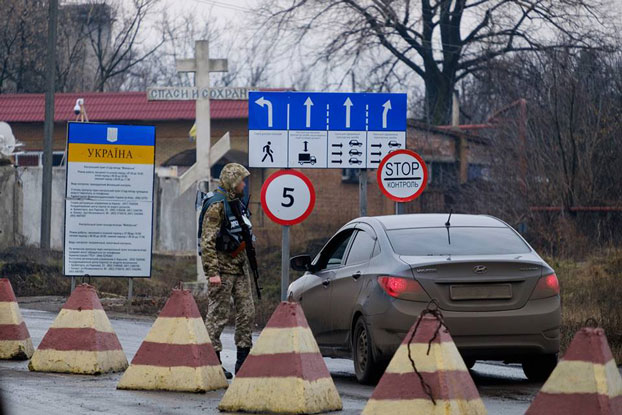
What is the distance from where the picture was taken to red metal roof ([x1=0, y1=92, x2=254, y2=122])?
41.5 m

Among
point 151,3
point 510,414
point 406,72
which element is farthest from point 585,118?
point 151,3

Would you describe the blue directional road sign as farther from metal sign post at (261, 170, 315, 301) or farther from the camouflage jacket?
the camouflage jacket

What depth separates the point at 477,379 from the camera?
11422 millimetres

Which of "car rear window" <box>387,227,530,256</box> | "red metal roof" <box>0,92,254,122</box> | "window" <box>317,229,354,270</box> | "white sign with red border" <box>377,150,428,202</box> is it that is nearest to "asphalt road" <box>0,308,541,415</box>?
"window" <box>317,229,354,270</box>

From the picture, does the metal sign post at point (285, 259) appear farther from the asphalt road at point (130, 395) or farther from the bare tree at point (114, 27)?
the bare tree at point (114, 27)

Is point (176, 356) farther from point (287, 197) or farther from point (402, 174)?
point (402, 174)

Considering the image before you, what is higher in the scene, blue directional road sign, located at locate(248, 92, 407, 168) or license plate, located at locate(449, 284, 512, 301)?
blue directional road sign, located at locate(248, 92, 407, 168)

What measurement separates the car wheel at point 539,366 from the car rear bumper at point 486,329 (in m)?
0.34

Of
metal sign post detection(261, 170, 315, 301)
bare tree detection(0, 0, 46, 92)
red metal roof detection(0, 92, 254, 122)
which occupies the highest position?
bare tree detection(0, 0, 46, 92)

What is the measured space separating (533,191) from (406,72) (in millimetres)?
27093

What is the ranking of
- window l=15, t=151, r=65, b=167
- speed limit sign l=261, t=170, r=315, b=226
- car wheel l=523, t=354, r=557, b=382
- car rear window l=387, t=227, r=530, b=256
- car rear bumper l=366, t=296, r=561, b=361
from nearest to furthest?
1. car rear bumper l=366, t=296, r=561, b=361
2. car rear window l=387, t=227, r=530, b=256
3. car wheel l=523, t=354, r=557, b=382
4. speed limit sign l=261, t=170, r=315, b=226
5. window l=15, t=151, r=65, b=167

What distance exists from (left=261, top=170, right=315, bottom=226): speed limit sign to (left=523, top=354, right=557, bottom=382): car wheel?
422 centimetres

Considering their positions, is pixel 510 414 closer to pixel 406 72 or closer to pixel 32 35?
pixel 32 35

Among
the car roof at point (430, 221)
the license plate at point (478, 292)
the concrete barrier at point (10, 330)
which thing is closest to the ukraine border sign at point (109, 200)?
the concrete barrier at point (10, 330)
